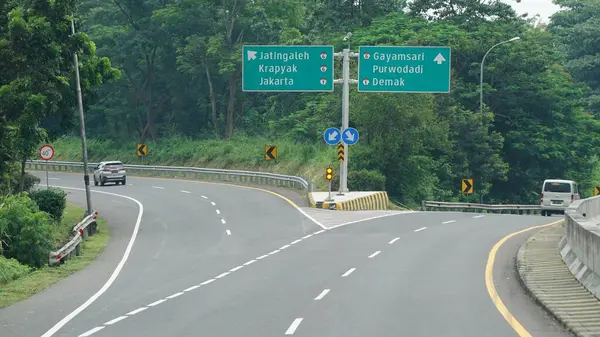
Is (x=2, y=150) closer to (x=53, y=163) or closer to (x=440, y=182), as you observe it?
(x=440, y=182)

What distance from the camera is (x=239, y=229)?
3431 centimetres

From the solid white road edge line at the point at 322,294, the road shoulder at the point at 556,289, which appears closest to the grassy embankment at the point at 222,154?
the road shoulder at the point at 556,289

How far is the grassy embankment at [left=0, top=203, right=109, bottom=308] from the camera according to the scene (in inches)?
784

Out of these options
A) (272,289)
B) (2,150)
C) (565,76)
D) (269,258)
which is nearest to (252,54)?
(2,150)

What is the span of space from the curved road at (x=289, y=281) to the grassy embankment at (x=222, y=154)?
1783 centimetres

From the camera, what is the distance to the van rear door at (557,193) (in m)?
48.3

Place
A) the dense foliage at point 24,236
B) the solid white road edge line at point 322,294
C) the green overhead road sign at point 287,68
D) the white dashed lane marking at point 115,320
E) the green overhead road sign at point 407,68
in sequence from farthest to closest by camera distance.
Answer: the green overhead road sign at point 407,68, the green overhead road sign at point 287,68, the dense foliage at point 24,236, the solid white road edge line at point 322,294, the white dashed lane marking at point 115,320

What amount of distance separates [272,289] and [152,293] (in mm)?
2681

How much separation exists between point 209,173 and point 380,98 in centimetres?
1510

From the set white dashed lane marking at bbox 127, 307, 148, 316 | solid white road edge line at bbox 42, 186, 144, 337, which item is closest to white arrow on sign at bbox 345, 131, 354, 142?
solid white road edge line at bbox 42, 186, 144, 337

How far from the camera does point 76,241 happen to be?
27484mm

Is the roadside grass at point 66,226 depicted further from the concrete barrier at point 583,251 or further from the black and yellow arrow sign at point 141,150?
the black and yellow arrow sign at point 141,150

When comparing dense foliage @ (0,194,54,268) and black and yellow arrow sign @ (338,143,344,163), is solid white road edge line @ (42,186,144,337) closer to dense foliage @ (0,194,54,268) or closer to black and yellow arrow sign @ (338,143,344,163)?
dense foliage @ (0,194,54,268)

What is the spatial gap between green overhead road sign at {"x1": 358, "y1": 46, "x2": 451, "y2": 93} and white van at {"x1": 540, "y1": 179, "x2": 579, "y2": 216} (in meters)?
9.21
